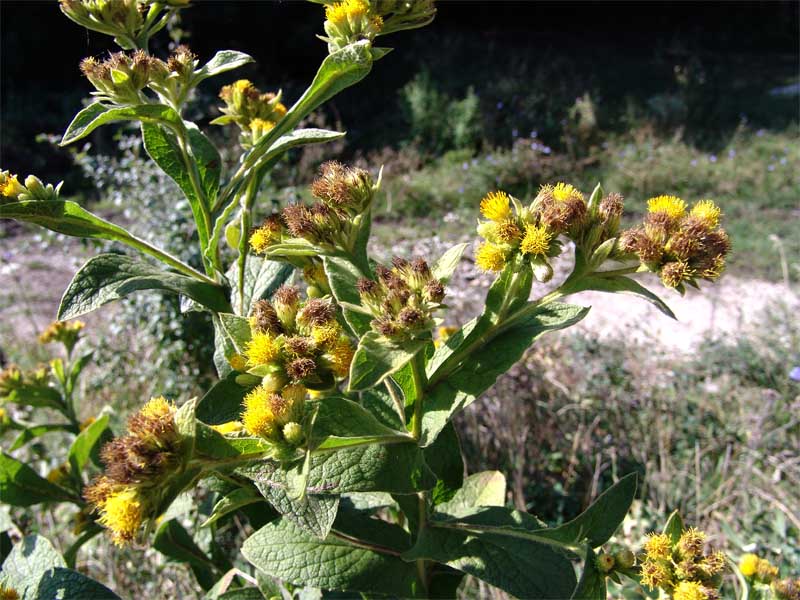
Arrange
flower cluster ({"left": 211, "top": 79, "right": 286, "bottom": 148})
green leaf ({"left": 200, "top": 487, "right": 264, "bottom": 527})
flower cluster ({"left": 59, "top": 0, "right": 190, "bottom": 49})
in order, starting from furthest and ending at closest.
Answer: flower cluster ({"left": 211, "top": 79, "right": 286, "bottom": 148}) → flower cluster ({"left": 59, "top": 0, "right": 190, "bottom": 49}) → green leaf ({"left": 200, "top": 487, "right": 264, "bottom": 527})

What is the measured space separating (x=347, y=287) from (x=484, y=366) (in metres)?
0.21

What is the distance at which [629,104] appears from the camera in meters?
8.82

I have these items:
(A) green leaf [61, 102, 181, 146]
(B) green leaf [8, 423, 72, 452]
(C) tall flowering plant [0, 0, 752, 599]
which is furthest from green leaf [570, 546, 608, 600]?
(B) green leaf [8, 423, 72, 452]

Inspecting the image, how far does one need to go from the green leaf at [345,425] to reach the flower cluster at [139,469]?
0.16 metres

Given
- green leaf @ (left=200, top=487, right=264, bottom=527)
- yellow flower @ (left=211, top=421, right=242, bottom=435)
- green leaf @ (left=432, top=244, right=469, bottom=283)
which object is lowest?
green leaf @ (left=200, top=487, right=264, bottom=527)

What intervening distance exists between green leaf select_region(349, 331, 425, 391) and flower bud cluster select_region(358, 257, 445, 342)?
10 millimetres

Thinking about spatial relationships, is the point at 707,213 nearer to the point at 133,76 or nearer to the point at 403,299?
the point at 403,299

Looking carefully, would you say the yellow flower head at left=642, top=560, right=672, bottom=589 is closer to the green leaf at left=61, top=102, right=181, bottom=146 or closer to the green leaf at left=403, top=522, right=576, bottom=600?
the green leaf at left=403, top=522, right=576, bottom=600

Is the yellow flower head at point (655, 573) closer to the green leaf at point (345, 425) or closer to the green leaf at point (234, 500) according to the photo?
the green leaf at point (345, 425)

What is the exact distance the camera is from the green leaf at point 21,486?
132 cm

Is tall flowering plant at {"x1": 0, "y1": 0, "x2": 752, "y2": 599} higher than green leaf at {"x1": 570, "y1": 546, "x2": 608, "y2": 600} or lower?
higher

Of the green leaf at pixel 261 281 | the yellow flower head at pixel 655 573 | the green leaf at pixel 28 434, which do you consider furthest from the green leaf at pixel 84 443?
the yellow flower head at pixel 655 573

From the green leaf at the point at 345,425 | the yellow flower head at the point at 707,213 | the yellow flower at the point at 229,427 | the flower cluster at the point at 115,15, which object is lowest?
the yellow flower at the point at 229,427

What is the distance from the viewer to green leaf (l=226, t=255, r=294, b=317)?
1098mm
